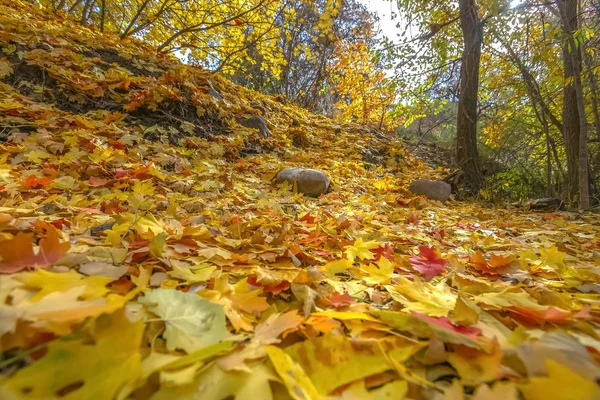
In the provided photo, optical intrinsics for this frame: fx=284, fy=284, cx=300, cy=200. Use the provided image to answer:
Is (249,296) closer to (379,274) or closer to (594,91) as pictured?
(379,274)

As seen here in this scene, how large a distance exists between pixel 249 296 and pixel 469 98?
186 inches

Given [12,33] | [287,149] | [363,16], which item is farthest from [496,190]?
[363,16]

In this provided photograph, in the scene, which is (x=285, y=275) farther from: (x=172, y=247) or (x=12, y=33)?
(x=12, y=33)

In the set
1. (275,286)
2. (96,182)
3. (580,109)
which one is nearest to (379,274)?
(275,286)

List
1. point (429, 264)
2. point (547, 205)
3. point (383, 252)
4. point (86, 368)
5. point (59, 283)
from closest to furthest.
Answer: point (86, 368), point (59, 283), point (429, 264), point (383, 252), point (547, 205)

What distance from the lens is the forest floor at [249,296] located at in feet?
1.28

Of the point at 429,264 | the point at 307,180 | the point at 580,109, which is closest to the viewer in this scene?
the point at 429,264

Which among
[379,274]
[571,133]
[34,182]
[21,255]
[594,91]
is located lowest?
[379,274]

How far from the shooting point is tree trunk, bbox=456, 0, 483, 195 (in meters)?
4.03

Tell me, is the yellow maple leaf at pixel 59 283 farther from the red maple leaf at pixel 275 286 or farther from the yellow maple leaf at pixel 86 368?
the red maple leaf at pixel 275 286

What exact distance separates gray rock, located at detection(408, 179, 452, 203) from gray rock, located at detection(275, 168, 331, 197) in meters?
1.40

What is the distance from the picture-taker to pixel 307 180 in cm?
281

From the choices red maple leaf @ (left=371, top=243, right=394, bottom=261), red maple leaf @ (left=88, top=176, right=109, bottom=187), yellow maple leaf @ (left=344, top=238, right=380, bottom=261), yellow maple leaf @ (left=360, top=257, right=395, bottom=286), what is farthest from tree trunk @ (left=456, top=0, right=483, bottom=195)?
red maple leaf @ (left=88, top=176, right=109, bottom=187)

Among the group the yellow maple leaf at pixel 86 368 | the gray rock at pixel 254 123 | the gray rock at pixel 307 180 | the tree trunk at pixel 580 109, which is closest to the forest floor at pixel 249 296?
the yellow maple leaf at pixel 86 368
